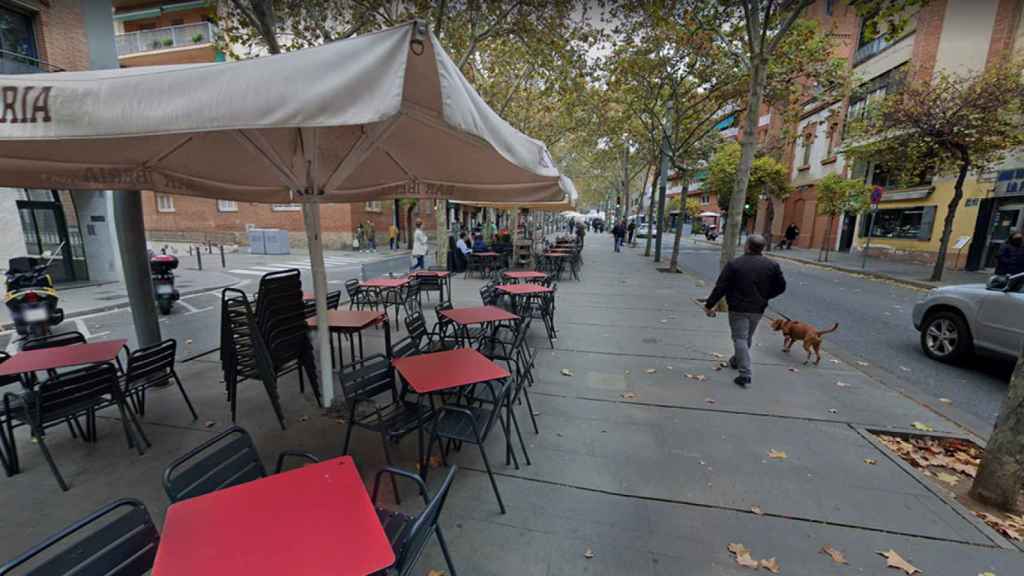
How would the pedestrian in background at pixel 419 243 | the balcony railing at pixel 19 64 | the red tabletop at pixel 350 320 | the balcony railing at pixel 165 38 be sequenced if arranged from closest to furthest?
the red tabletop at pixel 350 320, the balcony railing at pixel 19 64, the pedestrian in background at pixel 419 243, the balcony railing at pixel 165 38

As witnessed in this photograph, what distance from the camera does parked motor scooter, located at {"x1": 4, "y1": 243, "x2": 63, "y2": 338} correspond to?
630cm

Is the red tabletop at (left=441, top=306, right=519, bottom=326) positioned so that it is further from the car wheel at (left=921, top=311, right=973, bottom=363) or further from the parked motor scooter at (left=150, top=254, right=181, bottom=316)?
the parked motor scooter at (left=150, top=254, right=181, bottom=316)

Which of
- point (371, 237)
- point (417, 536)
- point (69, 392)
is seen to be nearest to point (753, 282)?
point (417, 536)

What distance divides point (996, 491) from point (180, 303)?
13.1 m

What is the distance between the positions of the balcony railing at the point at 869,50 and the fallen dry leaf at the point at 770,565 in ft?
85.9

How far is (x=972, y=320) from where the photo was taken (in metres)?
5.43

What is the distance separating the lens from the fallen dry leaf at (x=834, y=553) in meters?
2.38

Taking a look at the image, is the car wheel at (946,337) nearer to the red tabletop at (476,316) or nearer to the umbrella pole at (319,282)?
the red tabletop at (476,316)

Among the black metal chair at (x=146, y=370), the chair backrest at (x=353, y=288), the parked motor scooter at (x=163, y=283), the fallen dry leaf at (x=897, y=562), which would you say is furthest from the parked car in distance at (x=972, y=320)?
the parked motor scooter at (x=163, y=283)

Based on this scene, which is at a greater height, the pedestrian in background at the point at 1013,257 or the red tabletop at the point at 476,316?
the pedestrian in background at the point at 1013,257

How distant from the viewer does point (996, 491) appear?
2807 millimetres

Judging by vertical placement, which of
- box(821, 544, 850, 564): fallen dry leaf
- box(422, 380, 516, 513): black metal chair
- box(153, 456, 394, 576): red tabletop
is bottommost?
box(821, 544, 850, 564): fallen dry leaf

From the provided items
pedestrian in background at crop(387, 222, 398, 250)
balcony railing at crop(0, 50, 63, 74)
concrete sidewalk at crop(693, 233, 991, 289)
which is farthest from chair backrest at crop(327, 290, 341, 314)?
pedestrian in background at crop(387, 222, 398, 250)

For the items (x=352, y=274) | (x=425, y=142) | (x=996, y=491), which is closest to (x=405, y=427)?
(x=425, y=142)
